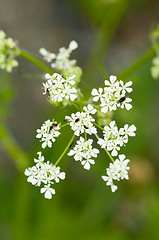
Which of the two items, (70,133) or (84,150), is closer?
(84,150)

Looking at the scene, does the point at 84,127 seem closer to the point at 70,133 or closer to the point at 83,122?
the point at 83,122

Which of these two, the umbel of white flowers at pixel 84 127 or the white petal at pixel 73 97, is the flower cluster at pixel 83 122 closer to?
the umbel of white flowers at pixel 84 127

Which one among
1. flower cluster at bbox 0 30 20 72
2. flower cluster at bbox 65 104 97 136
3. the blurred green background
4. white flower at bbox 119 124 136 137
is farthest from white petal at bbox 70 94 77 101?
the blurred green background

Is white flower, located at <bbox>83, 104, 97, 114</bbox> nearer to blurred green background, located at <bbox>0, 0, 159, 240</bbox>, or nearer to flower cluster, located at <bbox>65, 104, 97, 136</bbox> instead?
flower cluster, located at <bbox>65, 104, 97, 136</bbox>

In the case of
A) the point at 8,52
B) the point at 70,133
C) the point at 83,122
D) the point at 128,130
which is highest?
the point at 70,133

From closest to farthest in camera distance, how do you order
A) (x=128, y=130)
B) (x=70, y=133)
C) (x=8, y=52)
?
(x=128, y=130) < (x=8, y=52) < (x=70, y=133)

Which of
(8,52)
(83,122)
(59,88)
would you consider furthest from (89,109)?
(8,52)
